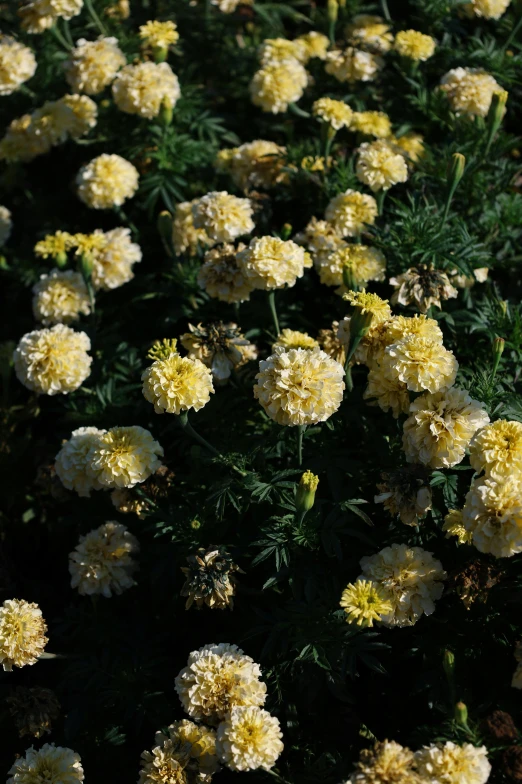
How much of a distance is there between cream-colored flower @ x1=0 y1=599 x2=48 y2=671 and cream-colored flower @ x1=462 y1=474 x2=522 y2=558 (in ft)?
5.37

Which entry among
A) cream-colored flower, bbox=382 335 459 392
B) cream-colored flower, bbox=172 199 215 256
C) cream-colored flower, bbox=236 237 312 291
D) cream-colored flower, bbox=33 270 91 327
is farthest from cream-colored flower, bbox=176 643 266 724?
cream-colored flower, bbox=172 199 215 256

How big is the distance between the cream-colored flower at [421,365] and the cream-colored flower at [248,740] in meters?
1.22

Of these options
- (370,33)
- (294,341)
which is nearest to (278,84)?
(370,33)

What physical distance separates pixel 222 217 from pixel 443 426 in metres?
1.56

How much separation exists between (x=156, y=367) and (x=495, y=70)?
3086 millimetres

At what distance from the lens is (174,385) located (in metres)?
2.96

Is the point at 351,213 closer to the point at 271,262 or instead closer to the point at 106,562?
the point at 271,262

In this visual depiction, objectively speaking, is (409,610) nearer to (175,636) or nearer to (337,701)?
(337,701)

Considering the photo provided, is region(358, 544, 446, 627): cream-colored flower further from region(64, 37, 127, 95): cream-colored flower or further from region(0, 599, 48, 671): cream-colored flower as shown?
region(64, 37, 127, 95): cream-colored flower

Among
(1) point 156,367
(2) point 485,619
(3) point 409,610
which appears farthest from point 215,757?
(1) point 156,367

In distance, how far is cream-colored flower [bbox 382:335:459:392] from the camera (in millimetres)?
2879

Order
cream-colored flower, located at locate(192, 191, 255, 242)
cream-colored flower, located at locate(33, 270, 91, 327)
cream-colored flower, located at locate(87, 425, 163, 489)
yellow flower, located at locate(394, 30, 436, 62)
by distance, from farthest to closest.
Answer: yellow flower, located at locate(394, 30, 436, 62)
cream-colored flower, located at locate(33, 270, 91, 327)
cream-colored flower, located at locate(192, 191, 255, 242)
cream-colored flower, located at locate(87, 425, 163, 489)

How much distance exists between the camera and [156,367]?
9.81 feet

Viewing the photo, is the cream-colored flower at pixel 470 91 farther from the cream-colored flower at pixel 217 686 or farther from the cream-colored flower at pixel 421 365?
the cream-colored flower at pixel 217 686
